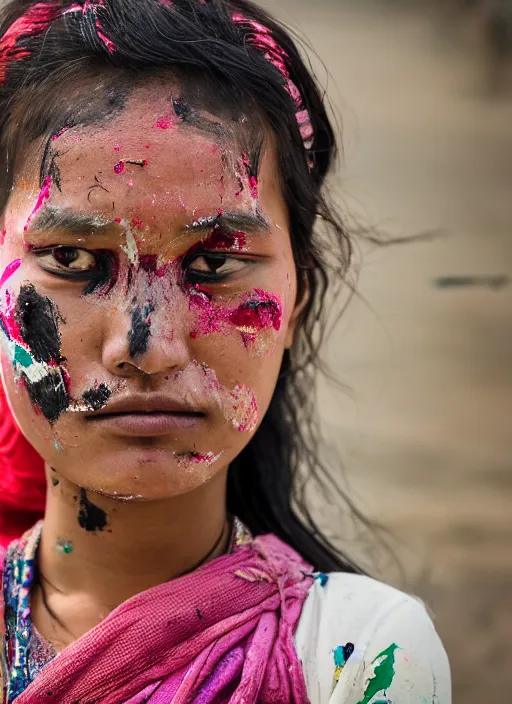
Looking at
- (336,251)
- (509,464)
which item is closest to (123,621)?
(336,251)

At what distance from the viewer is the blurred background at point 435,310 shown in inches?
142

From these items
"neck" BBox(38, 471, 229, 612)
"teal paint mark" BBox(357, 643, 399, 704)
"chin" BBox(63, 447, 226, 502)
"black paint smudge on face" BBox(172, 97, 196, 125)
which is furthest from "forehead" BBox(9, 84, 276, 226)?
"teal paint mark" BBox(357, 643, 399, 704)

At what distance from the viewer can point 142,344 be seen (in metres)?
1.41

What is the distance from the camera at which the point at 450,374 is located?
3869mm

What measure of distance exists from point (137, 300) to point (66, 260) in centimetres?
14

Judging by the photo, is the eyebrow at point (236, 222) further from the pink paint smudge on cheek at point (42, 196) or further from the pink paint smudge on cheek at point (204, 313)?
the pink paint smudge on cheek at point (42, 196)

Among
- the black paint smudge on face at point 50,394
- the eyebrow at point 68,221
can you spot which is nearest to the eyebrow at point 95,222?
the eyebrow at point 68,221

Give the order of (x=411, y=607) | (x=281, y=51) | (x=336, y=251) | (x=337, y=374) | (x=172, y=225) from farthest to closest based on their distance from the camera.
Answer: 1. (x=337, y=374)
2. (x=336, y=251)
3. (x=281, y=51)
4. (x=411, y=607)
5. (x=172, y=225)

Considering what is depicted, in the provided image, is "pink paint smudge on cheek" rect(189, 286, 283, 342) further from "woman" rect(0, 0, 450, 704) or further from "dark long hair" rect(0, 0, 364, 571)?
"dark long hair" rect(0, 0, 364, 571)

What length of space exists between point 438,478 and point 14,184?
2.53 m

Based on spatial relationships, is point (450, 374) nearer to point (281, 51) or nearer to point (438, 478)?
point (438, 478)

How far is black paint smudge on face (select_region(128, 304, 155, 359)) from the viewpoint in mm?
1409

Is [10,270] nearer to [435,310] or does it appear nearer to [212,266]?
[212,266]

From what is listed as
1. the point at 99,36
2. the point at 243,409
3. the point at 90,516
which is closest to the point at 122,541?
the point at 90,516
